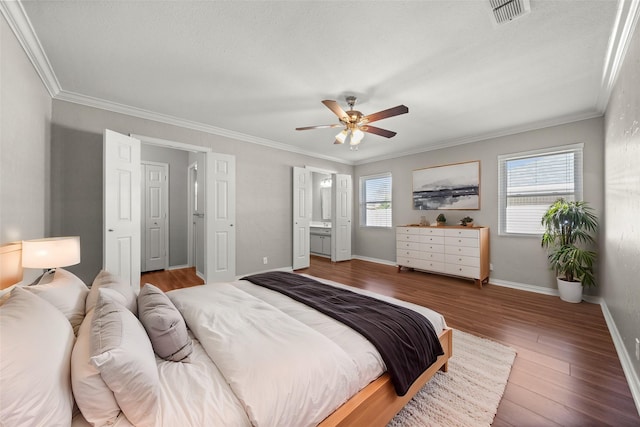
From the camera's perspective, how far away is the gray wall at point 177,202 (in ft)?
17.5

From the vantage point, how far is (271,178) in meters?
4.92

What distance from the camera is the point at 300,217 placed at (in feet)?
17.6

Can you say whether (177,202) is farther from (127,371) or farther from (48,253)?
(127,371)

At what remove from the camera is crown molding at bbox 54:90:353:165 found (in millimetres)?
3008

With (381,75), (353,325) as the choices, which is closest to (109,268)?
(353,325)

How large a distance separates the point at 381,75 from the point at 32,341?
113 inches

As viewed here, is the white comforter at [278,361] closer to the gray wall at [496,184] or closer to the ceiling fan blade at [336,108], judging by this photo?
the ceiling fan blade at [336,108]

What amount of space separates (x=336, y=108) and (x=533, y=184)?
345cm

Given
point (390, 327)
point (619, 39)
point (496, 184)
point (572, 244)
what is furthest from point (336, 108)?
point (572, 244)

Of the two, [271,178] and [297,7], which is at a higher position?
[297,7]

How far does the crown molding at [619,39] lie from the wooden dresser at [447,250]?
2290mm

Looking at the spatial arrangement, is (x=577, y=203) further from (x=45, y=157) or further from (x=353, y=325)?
(x=45, y=157)

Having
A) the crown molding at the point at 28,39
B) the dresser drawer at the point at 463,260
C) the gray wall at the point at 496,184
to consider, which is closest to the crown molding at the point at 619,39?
the gray wall at the point at 496,184

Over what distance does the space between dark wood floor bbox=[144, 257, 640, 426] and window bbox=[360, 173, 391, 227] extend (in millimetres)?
1973
